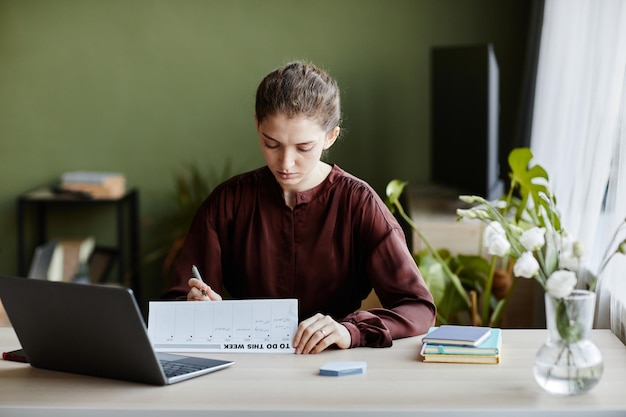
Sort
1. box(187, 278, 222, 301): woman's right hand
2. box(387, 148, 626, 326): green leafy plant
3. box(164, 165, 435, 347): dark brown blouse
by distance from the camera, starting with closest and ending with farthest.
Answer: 1. box(187, 278, 222, 301): woman's right hand
2. box(164, 165, 435, 347): dark brown blouse
3. box(387, 148, 626, 326): green leafy plant

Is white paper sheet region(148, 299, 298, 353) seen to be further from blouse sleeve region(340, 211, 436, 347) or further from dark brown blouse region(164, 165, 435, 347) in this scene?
dark brown blouse region(164, 165, 435, 347)

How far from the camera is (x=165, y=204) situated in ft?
15.6

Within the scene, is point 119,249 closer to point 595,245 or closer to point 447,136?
point 447,136

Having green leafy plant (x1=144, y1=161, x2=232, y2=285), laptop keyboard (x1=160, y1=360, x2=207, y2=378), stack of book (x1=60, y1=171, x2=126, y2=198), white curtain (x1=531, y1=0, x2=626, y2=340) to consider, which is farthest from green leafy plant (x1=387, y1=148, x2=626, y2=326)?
stack of book (x1=60, y1=171, x2=126, y2=198)

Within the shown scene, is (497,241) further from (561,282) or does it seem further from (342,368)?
(342,368)

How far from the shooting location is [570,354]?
1.61 metres

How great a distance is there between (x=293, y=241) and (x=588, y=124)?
1.07 meters

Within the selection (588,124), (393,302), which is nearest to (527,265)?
(393,302)

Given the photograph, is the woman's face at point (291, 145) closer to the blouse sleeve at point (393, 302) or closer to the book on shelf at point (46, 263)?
the blouse sleeve at point (393, 302)

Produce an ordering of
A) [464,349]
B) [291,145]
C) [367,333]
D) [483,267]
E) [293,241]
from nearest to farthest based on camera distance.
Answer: [464,349] < [367,333] < [291,145] < [293,241] < [483,267]

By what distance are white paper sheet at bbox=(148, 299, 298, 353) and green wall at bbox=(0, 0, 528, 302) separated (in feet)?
8.97

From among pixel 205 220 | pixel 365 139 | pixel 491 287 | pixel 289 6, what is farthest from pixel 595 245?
pixel 289 6

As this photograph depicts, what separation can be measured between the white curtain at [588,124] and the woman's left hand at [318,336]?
71 centimetres

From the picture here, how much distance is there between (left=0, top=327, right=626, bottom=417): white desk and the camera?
5.12ft
